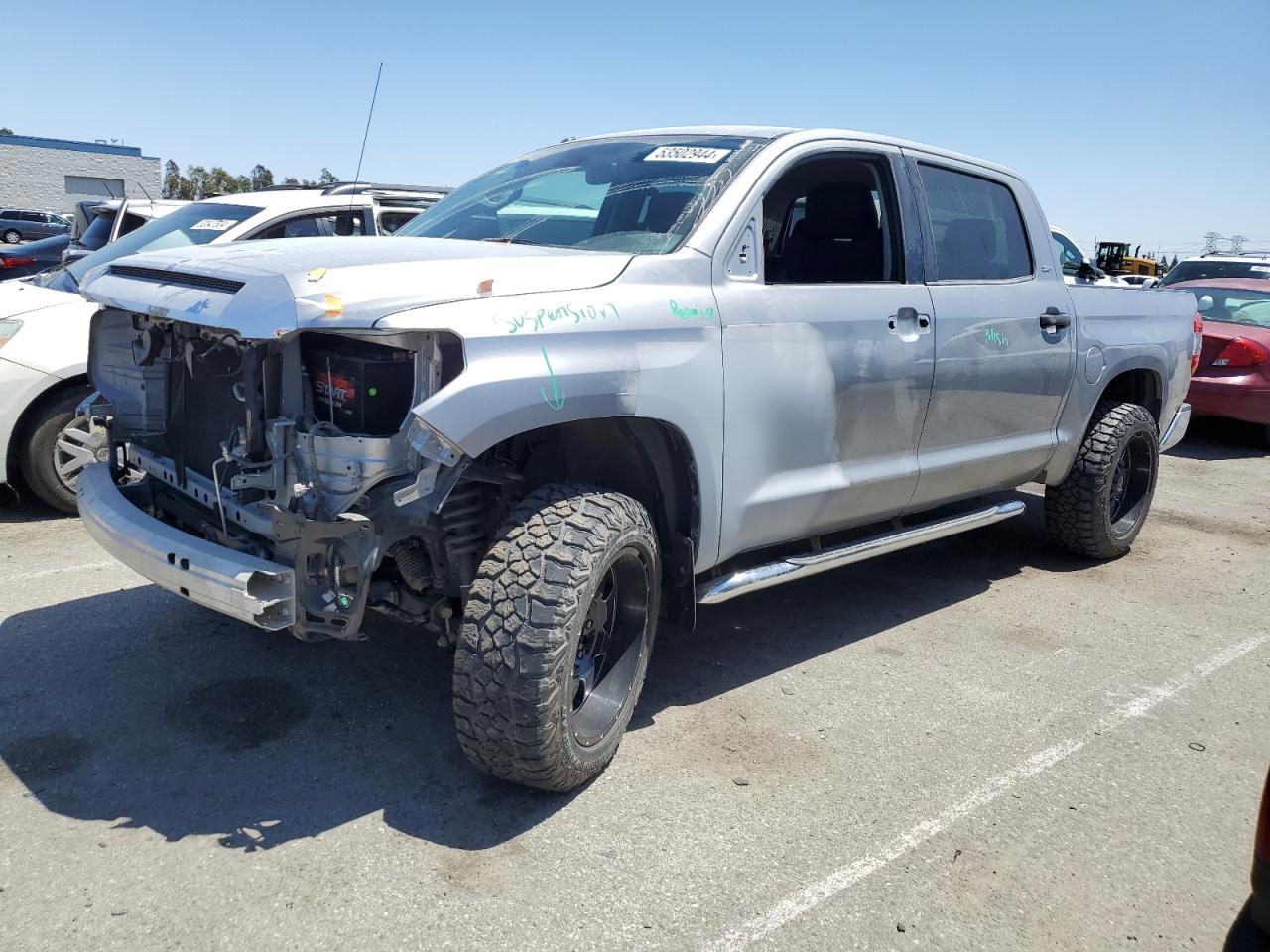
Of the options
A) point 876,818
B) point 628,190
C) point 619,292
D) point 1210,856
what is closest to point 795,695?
point 876,818

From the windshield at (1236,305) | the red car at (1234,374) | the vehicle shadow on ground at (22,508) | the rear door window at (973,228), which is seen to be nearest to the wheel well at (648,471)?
the rear door window at (973,228)

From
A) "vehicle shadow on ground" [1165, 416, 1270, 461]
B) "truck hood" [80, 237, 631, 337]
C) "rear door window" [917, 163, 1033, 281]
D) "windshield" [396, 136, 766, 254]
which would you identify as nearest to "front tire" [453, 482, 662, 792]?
"truck hood" [80, 237, 631, 337]

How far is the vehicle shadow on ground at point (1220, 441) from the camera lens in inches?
401

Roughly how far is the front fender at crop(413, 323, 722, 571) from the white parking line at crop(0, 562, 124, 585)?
121 inches

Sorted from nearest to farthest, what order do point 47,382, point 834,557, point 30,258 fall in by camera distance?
point 834,557, point 47,382, point 30,258

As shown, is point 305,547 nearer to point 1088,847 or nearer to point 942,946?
point 942,946

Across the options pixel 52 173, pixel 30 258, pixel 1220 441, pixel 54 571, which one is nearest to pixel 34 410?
pixel 54 571

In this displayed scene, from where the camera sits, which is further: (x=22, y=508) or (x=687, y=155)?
(x=22, y=508)

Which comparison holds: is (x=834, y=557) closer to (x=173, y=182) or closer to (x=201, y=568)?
(x=201, y=568)

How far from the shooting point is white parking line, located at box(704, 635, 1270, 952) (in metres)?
2.69

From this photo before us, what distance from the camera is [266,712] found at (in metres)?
3.70

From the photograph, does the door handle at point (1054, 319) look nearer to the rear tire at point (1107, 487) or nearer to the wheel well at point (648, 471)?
the rear tire at point (1107, 487)

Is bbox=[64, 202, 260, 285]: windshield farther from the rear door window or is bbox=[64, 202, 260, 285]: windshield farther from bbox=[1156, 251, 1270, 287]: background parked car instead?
bbox=[1156, 251, 1270, 287]: background parked car

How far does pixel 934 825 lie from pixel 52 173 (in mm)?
59958
